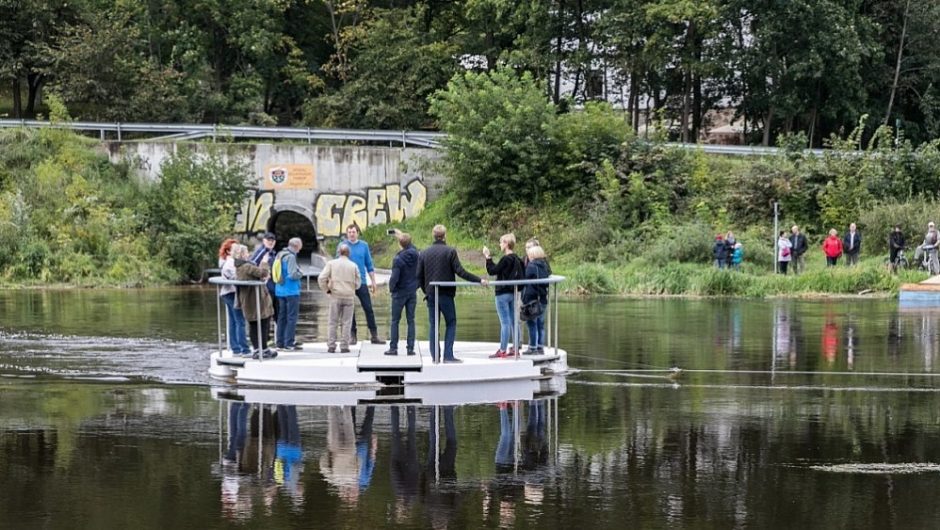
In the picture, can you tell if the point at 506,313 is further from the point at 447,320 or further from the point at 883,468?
the point at 883,468

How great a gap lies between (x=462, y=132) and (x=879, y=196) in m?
14.7

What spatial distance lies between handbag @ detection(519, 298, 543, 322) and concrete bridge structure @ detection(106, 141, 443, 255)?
3168cm

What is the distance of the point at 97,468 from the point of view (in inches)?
494

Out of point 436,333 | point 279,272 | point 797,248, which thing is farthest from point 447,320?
point 797,248

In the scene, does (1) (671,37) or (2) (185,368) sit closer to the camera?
(2) (185,368)

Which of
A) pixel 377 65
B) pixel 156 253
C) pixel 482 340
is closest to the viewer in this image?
pixel 482 340

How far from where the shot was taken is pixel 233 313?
1892 centimetres

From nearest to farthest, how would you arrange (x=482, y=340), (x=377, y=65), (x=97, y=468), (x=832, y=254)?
(x=97, y=468)
(x=482, y=340)
(x=832, y=254)
(x=377, y=65)

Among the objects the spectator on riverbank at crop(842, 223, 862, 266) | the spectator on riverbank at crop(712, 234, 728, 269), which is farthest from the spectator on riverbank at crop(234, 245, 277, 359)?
the spectator on riverbank at crop(842, 223, 862, 266)

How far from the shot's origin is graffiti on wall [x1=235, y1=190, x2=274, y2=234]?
49688 millimetres

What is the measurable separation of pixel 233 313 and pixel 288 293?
2.77 feet

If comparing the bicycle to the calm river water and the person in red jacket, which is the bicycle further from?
the calm river water

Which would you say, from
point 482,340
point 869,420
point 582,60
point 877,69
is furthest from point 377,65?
point 869,420

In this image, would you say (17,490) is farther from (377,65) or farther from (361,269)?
(377,65)
